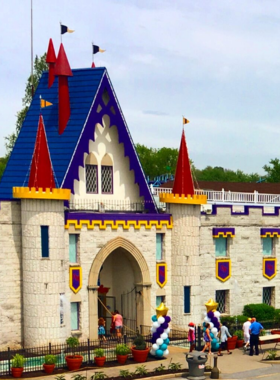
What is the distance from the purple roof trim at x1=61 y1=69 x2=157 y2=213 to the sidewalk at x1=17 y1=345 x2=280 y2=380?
311 inches

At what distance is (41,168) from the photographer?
3294 cm

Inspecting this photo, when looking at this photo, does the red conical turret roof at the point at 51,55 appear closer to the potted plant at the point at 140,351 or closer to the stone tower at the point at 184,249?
the stone tower at the point at 184,249

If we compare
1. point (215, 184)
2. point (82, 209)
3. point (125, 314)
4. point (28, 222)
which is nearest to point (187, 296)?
point (125, 314)

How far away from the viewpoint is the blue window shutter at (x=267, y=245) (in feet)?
137

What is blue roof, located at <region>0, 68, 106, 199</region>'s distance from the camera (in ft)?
116

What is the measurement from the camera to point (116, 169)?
37844 mm

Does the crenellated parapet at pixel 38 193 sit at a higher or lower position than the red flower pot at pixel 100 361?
higher

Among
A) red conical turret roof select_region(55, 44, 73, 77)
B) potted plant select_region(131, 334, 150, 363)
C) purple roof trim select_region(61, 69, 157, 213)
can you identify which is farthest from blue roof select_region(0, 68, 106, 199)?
potted plant select_region(131, 334, 150, 363)

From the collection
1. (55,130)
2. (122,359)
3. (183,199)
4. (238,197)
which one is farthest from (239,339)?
(238,197)

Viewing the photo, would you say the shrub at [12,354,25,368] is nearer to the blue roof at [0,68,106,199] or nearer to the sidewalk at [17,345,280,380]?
the sidewalk at [17,345,280,380]

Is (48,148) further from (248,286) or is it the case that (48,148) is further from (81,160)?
(248,286)

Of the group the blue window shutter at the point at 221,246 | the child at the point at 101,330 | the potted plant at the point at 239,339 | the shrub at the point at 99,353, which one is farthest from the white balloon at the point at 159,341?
the blue window shutter at the point at 221,246

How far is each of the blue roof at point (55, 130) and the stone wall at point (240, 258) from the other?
7.68m

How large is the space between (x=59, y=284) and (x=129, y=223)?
15.4 ft
